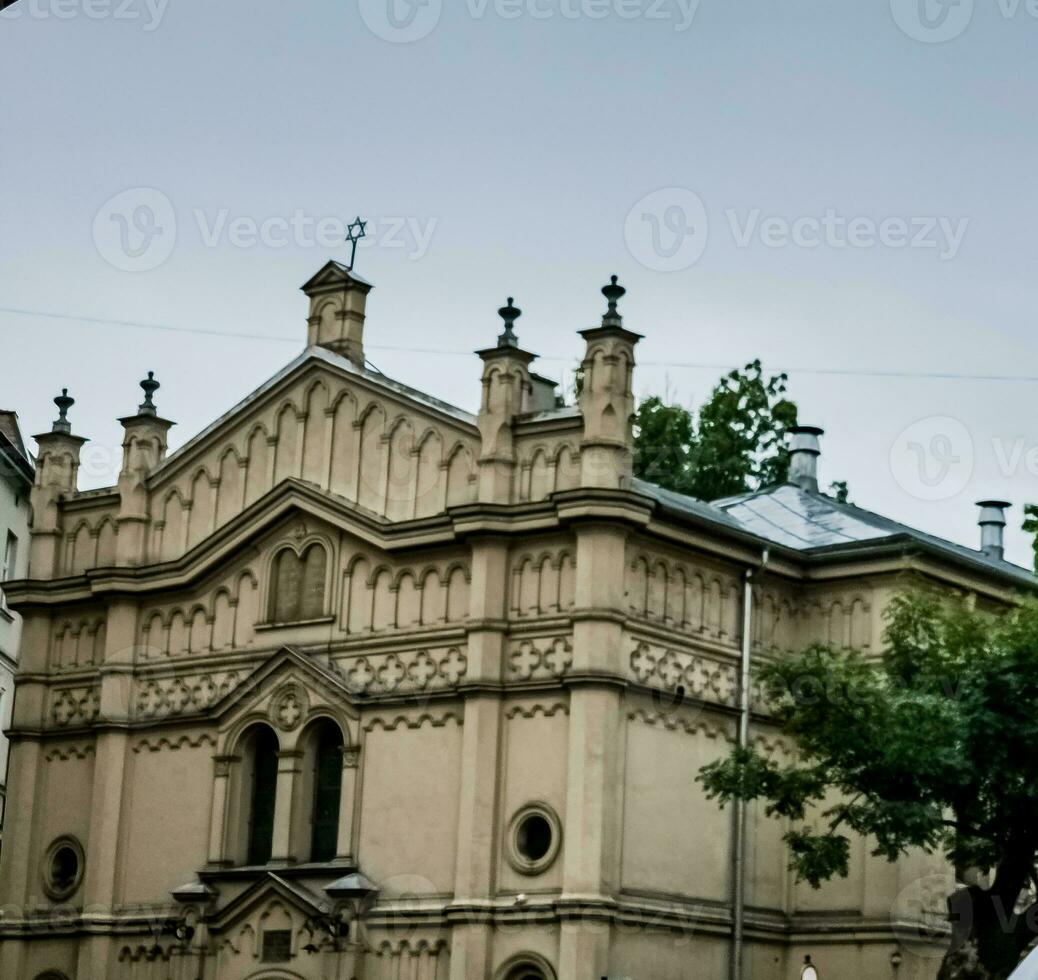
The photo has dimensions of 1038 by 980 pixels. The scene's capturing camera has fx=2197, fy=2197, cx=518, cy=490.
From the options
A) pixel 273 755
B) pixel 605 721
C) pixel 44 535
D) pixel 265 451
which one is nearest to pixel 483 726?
pixel 605 721

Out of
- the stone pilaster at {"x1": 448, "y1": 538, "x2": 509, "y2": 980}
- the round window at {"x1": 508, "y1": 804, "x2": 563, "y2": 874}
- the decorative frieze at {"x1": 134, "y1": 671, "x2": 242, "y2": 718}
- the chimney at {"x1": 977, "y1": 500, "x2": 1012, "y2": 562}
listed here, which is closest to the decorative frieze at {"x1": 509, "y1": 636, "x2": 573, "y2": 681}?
the stone pilaster at {"x1": 448, "y1": 538, "x2": 509, "y2": 980}

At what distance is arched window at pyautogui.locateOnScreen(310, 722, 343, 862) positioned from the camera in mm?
35469

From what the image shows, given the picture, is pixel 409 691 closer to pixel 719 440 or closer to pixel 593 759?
pixel 593 759

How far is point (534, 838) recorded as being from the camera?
108 feet

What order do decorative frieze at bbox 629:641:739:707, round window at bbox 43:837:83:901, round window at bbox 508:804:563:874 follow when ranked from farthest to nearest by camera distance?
1. round window at bbox 43:837:83:901
2. decorative frieze at bbox 629:641:739:707
3. round window at bbox 508:804:563:874

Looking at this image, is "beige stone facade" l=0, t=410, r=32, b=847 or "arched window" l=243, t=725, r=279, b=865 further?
"beige stone facade" l=0, t=410, r=32, b=847

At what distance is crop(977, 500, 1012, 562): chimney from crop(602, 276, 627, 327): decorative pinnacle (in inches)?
644

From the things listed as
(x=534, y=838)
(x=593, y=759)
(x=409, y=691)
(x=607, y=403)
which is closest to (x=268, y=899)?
(x=409, y=691)

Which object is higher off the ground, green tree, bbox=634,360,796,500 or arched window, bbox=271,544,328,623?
green tree, bbox=634,360,796,500

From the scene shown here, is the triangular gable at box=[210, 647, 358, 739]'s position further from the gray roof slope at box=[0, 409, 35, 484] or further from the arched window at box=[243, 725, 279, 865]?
the gray roof slope at box=[0, 409, 35, 484]

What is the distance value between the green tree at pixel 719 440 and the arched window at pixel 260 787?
17588 mm

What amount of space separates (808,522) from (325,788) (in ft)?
32.1

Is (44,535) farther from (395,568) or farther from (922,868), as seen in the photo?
(922,868)

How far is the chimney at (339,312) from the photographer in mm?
37688
